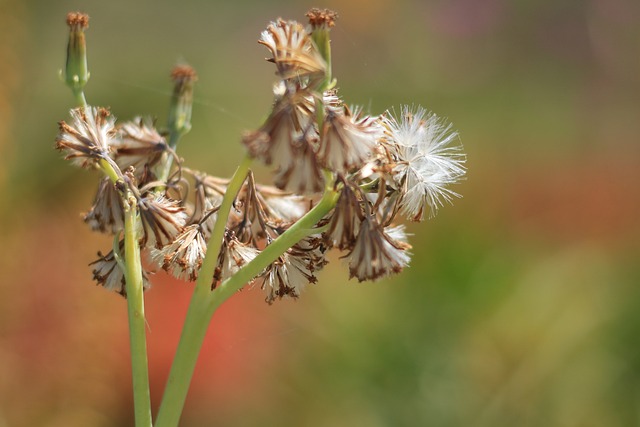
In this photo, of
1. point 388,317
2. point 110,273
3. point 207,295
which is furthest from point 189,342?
point 388,317

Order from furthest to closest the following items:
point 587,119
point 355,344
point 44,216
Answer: point 587,119 → point 44,216 → point 355,344

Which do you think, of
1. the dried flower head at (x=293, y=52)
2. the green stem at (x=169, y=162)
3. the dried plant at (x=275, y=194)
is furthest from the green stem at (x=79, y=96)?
the dried flower head at (x=293, y=52)

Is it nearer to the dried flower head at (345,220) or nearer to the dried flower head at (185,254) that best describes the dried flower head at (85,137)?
the dried flower head at (185,254)

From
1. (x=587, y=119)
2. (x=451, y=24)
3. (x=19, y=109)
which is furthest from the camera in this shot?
(x=451, y=24)

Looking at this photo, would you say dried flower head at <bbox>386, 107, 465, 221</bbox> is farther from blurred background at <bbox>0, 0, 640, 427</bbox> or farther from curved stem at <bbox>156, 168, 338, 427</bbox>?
blurred background at <bbox>0, 0, 640, 427</bbox>

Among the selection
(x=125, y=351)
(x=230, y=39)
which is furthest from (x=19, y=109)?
(x=230, y=39)

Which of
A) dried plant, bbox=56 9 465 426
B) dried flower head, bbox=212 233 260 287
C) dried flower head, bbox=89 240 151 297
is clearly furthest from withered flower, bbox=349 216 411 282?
dried flower head, bbox=89 240 151 297

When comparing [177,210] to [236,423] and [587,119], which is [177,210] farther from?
[587,119]
